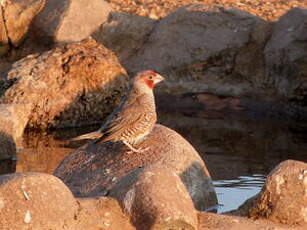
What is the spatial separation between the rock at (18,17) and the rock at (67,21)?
0.16 metres

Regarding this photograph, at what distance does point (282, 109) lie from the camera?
1652 centimetres

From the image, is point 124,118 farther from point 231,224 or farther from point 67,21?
point 67,21

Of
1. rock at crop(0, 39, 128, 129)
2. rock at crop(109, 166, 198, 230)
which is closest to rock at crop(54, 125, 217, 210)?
rock at crop(109, 166, 198, 230)

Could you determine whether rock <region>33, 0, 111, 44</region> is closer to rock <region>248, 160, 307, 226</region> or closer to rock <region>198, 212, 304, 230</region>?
rock <region>248, 160, 307, 226</region>

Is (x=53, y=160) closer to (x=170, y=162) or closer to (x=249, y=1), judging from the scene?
(x=170, y=162)

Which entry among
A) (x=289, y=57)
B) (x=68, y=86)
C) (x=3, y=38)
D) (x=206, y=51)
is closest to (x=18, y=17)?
(x=3, y=38)

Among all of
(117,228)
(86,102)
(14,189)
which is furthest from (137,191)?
(86,102)

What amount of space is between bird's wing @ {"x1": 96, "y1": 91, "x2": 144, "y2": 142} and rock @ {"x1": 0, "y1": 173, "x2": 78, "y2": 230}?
227cm

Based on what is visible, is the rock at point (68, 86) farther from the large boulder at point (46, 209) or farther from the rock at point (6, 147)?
the large boulder at point (46, 209)

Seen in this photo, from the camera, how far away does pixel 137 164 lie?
31.6 feet

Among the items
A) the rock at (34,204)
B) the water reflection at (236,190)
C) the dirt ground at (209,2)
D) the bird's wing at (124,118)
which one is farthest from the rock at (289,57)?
the rock at (34,204)

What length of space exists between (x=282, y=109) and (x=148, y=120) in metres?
7.09

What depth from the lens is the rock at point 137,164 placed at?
31.5 feet

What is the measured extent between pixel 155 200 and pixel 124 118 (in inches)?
88.9
